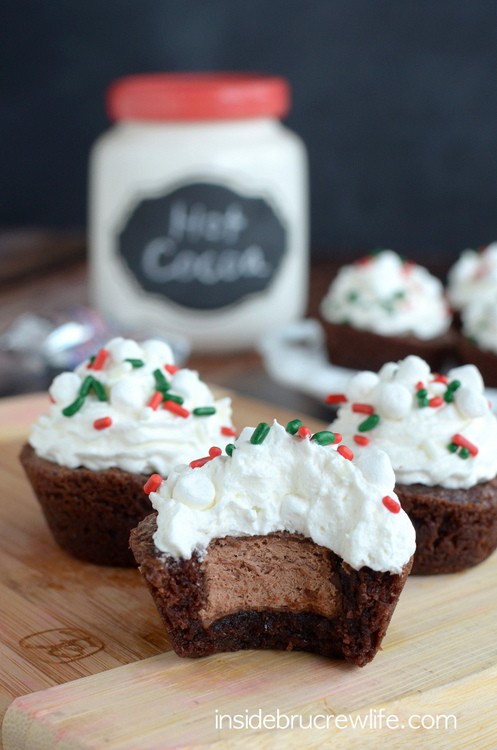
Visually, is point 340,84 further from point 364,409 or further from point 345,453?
point 345,453

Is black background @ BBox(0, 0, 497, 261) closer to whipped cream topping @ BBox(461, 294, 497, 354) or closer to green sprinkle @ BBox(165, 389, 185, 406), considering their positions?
whipped cream topping @ BBox(461, 294, 497, 354)

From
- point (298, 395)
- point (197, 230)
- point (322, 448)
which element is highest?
point (322, 448)

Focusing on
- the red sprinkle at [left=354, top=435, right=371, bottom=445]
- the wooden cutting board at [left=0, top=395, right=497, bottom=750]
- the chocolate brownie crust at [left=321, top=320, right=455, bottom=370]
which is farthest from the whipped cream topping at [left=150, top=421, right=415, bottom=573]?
the chocolate brownie crust at [left=321, top=320, right=455, bottom=370]

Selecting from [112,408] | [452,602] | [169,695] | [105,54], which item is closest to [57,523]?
[112,408]

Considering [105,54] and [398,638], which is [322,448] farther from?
[105,54]

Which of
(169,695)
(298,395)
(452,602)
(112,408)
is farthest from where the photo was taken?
(298,395)

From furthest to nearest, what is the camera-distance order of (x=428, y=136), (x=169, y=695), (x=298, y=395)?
1. (x=428, y=136)
2. (x=298, y=395)
3. (x=169, y=695)

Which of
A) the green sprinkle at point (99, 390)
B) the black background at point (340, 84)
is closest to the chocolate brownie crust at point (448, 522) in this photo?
the green sprinkle at point (99, 390)
